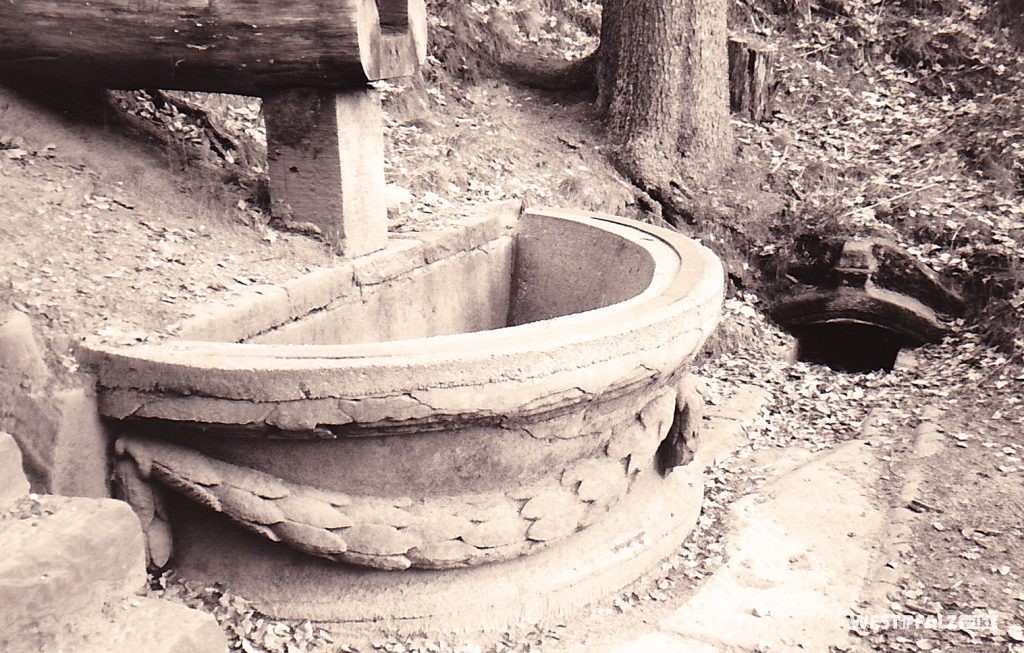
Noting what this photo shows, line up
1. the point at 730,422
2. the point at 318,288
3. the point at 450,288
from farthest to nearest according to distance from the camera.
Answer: the point at 730,422, the point at 450,288, the point at 318,288

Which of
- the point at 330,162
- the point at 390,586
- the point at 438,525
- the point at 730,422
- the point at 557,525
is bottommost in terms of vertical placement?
the point at 730,422

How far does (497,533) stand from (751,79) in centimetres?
484

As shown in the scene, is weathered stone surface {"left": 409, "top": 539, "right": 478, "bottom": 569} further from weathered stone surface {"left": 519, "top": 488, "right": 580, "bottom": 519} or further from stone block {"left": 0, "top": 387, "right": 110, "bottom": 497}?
stone block {"left": 0, "top": 387, "right": 110, "bottom": 497}

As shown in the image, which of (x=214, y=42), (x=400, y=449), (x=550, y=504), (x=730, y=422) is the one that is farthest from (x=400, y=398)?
(x=730, y=422)

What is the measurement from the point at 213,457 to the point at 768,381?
3.50 meters

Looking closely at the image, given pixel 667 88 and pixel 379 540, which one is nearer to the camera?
pixel 379 540

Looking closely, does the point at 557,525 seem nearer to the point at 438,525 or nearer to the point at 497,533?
the point at 497,533

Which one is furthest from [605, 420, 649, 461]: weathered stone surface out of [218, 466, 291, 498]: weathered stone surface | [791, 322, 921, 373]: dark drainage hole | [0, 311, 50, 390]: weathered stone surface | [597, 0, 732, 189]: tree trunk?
[597, 0, 732, 189]: tree trunk

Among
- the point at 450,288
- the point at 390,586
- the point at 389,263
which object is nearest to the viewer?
the point at 390,586

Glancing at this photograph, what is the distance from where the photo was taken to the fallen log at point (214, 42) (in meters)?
3.30

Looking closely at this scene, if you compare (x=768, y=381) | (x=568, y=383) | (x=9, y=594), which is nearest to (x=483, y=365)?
(x=568, y=383)

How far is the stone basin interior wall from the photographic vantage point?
333 centimetres

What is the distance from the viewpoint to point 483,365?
271 cm

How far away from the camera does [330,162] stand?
3.66 m
